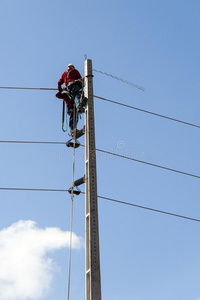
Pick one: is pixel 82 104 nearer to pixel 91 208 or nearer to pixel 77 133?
pixel 77 133

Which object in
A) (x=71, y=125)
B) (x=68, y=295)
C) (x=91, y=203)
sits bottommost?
(x=68, y=295)

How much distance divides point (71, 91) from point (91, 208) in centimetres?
315

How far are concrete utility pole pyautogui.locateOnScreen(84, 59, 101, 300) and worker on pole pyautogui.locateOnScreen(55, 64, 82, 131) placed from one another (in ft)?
1.94

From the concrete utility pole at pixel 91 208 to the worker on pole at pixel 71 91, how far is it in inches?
23.3

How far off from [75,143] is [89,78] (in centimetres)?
139

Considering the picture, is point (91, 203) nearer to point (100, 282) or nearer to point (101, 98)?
point (100, 282)

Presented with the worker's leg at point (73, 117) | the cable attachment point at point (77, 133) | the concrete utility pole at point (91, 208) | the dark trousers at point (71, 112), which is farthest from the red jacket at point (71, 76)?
the cable attachment point at point (77, 133)

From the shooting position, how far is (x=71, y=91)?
9898 mm

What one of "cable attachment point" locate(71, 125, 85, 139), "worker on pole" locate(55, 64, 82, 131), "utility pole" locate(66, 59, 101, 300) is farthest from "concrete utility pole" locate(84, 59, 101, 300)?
"worker on pole" locate(55, 64, 82, 131)

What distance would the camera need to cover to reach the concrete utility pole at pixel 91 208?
7.29m

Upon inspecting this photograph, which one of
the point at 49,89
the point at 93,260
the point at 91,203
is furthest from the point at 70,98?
the point at 93,260

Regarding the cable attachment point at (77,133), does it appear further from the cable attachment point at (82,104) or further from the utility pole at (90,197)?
the cable attachment point at (82,104)

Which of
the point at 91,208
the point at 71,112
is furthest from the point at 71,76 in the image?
the point at 91,208

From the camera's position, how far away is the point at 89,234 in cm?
761
